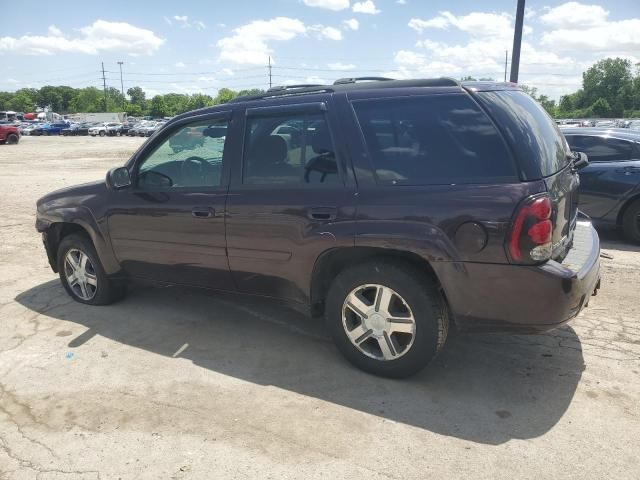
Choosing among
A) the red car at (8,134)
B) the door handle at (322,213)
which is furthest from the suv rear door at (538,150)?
the red car at (8,134)

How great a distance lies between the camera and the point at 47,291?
5.47 m

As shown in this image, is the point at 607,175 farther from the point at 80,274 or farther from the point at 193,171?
the point at 80,274

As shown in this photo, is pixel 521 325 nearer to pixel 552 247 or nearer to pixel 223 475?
pixel 552 247

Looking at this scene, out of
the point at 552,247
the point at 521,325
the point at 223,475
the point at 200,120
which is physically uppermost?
the point at 200,120

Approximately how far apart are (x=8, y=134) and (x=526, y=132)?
40002 mm

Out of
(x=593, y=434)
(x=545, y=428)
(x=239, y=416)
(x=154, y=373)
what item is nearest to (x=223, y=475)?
(x=239, y=416)

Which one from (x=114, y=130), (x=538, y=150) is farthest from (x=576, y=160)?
(x=114, y=130)

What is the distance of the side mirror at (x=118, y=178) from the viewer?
14.2ft

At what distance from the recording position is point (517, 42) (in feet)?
29.3

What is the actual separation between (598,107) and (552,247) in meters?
119

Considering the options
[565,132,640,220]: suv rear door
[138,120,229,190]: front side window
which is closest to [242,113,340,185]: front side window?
[138,120,229,190]: front side window

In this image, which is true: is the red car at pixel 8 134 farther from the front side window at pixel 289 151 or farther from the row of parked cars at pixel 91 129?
the front side window at pixel 289 151

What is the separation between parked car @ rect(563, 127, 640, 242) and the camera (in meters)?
6.81

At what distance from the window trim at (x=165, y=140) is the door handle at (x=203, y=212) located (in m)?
0.15
